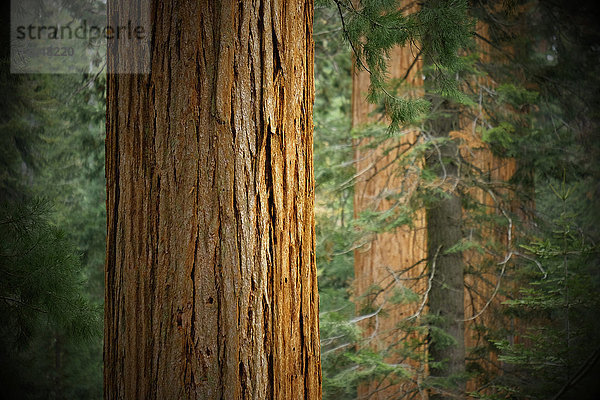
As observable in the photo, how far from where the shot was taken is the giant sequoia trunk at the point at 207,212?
1.79 meters

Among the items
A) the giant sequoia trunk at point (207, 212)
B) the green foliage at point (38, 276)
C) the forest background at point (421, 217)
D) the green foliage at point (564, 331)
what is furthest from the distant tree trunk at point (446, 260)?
the giant sequoia trunk at point (207, 212)

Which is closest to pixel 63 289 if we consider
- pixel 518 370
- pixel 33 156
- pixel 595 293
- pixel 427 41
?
pixel 427 41

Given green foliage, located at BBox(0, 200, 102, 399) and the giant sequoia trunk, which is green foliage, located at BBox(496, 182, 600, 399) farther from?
green foliage, located at BBox(0, 200, 102, 399)

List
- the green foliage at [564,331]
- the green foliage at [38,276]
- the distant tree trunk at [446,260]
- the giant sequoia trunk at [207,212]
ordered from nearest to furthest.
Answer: the giant sequoia trunk at [207,212] < the green foliage at [38,276] < the green foliage at [564,331] < the distant tree trunk at [446,260]

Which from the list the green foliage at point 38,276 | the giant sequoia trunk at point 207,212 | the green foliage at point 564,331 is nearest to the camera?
the giant sequoia trunk at point 207,212

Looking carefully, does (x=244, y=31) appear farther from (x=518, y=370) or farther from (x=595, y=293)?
(x=518, y=370)

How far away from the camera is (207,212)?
180cm

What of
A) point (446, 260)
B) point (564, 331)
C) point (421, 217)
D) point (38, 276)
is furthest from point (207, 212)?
point (421, 217)

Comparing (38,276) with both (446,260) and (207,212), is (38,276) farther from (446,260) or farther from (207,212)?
(446,260)

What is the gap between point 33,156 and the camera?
24.8 feet

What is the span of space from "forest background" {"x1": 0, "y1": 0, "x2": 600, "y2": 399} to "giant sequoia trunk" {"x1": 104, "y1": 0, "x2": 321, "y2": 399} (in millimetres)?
938

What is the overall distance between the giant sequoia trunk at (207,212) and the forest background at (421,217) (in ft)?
3.08

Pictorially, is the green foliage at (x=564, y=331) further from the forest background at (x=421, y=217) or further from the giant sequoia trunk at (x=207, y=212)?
the giant sequoia trunk at (x=207, y=212)

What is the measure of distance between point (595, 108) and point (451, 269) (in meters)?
2.19
